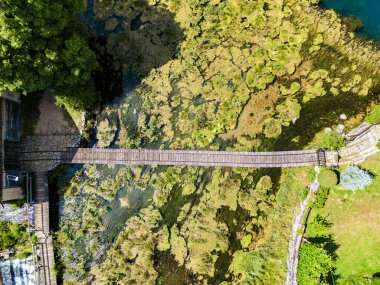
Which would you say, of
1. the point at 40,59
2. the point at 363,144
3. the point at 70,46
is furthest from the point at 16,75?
the point at 363,144

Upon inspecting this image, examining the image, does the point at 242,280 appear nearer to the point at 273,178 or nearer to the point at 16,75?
the point at 273,178

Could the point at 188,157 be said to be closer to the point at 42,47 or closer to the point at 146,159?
the point at 146,159

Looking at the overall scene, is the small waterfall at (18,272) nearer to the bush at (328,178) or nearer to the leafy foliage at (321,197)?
the leafy foliage at (321,197)

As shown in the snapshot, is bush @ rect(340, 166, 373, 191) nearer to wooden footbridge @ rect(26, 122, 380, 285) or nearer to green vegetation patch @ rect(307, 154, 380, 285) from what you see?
green vegetation patch @ rect(307, 154, 380, 285)

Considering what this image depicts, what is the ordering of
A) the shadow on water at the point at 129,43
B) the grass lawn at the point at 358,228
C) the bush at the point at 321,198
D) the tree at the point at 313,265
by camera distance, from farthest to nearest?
the shadow on water at the point at 129,43
the bush at the point at 321,198
the grass lawn at the point at 358,228
the tree at the point at 313,265

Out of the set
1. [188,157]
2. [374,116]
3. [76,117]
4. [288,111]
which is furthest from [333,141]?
[76,117]

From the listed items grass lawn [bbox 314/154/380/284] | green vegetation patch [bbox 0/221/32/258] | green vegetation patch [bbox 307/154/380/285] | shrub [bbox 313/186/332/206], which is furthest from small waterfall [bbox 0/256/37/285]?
grass lawn [bbox 314/154/380/284]

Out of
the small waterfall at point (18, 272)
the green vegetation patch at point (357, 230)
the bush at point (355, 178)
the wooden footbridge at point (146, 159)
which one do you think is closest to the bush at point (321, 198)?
the green vegetation patch at point (357, 230)

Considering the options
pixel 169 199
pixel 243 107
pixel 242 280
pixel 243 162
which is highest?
pixel 243 107
